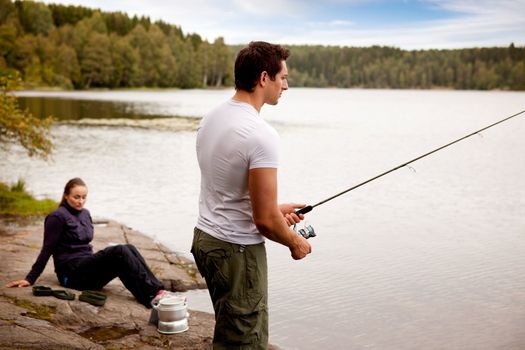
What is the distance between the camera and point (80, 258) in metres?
6.05

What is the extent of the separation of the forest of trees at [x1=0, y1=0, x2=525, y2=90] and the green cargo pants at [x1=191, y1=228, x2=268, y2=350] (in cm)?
6603

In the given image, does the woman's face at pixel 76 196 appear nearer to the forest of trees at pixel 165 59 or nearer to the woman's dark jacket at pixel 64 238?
the woman's dark jacket at pixel 64 238

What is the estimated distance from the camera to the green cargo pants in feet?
10.0

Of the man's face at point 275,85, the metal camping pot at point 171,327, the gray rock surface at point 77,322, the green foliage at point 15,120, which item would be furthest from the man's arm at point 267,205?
the green foliage at point 15,120

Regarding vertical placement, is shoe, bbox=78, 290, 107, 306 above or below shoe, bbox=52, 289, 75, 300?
below

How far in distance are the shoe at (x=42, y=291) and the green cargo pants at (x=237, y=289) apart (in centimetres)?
326

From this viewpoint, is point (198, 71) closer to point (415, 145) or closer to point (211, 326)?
point (415, 145)

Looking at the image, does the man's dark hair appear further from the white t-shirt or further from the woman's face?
the woman's face

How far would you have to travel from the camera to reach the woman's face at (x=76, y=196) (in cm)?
589

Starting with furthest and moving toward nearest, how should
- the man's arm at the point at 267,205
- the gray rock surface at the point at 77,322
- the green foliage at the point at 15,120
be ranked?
the green foliage at the point at 15,120
the gray rock surface at the point at 77,322
the man's arm at the point at 267,205

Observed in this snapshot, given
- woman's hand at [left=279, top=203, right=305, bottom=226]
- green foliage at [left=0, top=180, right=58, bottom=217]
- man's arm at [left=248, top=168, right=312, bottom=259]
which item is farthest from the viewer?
green foliage at [left=0, top=180, right=58, bottom=217]

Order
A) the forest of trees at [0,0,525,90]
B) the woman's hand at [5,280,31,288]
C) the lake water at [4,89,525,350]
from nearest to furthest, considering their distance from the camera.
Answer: the woman's hand at [5,280,31,288] → the lake water at [4,89,525,350] → the forest of trees at [0,0,525,90]

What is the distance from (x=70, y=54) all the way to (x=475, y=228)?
3386 inches


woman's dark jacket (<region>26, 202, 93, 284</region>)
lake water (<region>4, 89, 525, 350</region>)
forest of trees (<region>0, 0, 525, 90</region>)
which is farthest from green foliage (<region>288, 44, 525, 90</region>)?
woman's dark jacket (<region>26, 202, 93, 284</region>)
